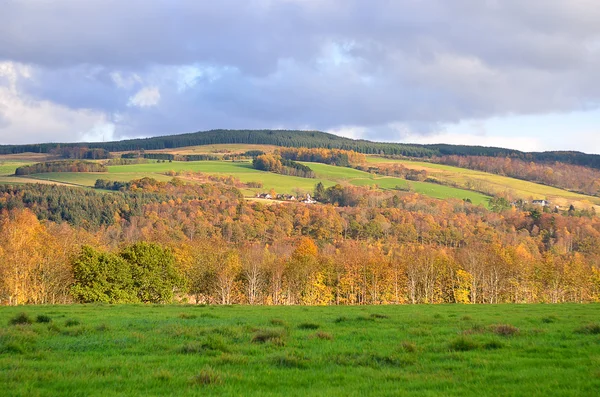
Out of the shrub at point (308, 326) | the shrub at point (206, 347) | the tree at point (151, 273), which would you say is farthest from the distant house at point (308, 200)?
the shrub at point (206, 347)

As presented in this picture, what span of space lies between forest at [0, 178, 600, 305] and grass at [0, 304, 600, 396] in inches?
1915

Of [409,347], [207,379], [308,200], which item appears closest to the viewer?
[207,379]

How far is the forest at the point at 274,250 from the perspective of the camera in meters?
66.5

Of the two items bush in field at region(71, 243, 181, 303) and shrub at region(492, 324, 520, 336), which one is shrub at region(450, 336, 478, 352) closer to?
shrub at region(492, 324, 520, 336)

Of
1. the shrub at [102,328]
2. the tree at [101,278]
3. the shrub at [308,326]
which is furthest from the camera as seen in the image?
the tree at [101,278]

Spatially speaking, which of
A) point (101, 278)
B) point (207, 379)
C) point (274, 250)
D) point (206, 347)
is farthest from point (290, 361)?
point (274, 250)

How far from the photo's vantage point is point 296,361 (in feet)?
43.0

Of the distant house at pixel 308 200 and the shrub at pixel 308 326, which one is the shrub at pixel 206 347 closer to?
the shrub at pixel 308 326

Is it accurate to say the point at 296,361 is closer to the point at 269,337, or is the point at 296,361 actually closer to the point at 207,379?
the point at 207,379

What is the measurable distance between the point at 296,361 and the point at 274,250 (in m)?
105

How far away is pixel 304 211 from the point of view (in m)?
162

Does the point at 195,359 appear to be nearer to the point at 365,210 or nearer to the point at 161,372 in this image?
the point at 161,372

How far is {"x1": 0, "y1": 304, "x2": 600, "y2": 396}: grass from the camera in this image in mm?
10609

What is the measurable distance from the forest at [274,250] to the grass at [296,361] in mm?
48650
